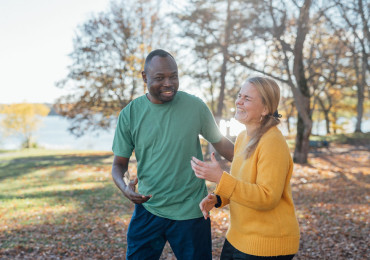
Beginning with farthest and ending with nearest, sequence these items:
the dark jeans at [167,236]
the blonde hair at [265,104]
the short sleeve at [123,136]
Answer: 1. the short sleeve at [123,136]
2. the dark jeans at [167,236]
3. the blonde hair at [265,104]

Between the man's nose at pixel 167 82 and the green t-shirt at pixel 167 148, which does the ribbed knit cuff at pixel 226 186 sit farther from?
the man's nose at pixel 167 82

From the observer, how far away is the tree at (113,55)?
24.1m

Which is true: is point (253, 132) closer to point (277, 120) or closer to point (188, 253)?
point (277, 120)

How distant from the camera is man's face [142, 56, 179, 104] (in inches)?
106

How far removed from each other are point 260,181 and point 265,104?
48cm

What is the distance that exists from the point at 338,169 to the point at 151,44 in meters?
14.6

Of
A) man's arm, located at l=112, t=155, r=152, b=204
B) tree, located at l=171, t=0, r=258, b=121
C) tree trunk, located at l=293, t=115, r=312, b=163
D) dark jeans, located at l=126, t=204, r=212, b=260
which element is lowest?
tree trunk, located at l=293, t=115, r=312, b=163

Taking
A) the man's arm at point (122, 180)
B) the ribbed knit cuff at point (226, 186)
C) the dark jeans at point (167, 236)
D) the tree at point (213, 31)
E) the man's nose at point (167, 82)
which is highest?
the tree at point (213, 31)

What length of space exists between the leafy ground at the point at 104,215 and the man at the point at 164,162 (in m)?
3.38

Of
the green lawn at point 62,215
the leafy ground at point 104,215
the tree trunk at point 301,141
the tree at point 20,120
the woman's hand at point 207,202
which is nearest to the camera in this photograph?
the woman's hand at point 207,202

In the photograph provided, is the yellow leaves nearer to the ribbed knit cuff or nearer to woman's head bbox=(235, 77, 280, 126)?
woman's head bbox=(235, 77, 280, 126)

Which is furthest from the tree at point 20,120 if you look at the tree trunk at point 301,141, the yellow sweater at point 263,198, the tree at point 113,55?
the yellow sweater at point 263,198

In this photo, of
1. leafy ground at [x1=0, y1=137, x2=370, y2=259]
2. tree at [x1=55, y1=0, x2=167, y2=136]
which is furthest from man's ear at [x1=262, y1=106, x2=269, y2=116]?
tree at [x1=55, y1=0, x2=167, y2=136]

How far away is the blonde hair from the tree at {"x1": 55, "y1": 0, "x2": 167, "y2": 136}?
21.8 m
